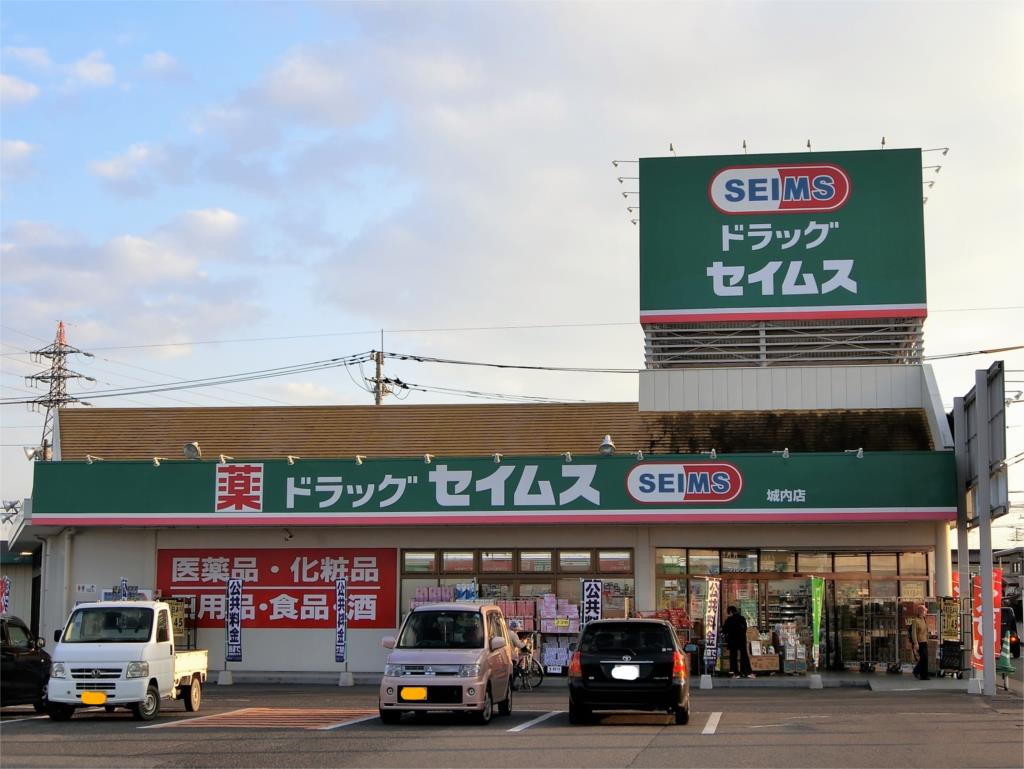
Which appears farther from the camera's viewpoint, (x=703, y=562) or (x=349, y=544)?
(x=349, y=544)

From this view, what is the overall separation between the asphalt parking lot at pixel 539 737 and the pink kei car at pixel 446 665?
0.33 m

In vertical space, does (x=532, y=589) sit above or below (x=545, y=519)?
below

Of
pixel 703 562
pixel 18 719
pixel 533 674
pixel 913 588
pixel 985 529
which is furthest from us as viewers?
pixel 703 562

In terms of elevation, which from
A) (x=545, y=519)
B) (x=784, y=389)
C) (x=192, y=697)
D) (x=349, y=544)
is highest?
(x=784, y=389)

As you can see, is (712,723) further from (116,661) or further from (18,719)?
(18,719)

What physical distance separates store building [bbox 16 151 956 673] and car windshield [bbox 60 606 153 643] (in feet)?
26.6

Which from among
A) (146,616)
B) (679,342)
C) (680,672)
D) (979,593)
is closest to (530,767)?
(680,672)

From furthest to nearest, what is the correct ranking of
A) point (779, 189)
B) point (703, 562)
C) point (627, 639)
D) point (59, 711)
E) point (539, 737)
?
point (779, 189) → point (703, 562) → point (59, 711) → point (627, 639) → point (539, 737)

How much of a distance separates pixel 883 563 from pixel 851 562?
2.19ft

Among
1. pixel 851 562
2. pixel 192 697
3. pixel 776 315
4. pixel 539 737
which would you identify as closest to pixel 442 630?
pixel 539 737

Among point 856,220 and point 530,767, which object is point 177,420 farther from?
point 530,767

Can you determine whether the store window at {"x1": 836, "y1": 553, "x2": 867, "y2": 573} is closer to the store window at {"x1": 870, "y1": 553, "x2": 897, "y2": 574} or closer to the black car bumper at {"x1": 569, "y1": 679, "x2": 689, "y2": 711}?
the store window at {"x1": 870, "y1": 553, "x2": 897, "y2": 574}

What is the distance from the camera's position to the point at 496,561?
27.0m

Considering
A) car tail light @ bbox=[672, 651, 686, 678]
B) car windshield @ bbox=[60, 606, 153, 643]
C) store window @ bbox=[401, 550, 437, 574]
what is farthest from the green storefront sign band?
car tail light @ bbox=[672, 651, 686, 678]
